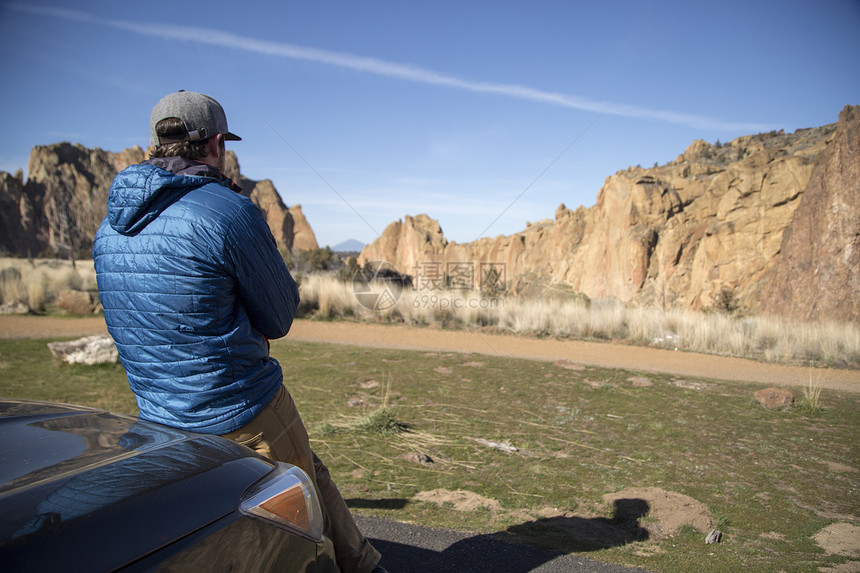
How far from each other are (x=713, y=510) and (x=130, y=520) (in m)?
3.47

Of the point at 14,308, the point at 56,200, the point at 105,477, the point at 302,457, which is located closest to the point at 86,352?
the point at 302,457

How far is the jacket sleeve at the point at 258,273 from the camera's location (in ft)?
6.19

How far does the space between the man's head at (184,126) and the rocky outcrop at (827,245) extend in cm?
1485

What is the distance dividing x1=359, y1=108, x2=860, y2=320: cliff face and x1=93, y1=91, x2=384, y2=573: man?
48.3ft

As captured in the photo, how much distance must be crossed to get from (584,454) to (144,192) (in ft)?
12.5

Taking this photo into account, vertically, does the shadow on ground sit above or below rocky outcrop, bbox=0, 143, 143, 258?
below

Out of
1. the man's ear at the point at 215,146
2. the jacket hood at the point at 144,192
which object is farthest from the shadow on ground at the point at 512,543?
the man's ear at the point at 215,146

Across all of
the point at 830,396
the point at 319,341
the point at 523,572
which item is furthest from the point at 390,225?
the point at 523,572

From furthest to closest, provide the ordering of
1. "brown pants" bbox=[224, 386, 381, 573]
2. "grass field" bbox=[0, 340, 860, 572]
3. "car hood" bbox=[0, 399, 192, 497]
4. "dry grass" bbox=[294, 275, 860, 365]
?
1. "dry grass" bbox=[294, 275, 860, 365]
2. "grass field" bbox=[0, 340, 860, 572]
3. "brown pants" bbox=[224, 386, 381, 573]
4. "car hood" bbox=[0, 399, 192, 497]

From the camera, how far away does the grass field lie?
310 centimetres

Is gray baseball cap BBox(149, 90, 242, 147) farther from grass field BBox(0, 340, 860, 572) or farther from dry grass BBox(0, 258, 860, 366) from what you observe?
dry grass BBox(0, 258, 860, 366)

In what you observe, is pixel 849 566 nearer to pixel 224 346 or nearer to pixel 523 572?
pixel 523 572

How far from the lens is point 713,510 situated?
3.33 m

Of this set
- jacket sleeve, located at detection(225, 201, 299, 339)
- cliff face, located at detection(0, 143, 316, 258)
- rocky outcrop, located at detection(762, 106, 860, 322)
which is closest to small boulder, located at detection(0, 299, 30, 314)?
jacket sleeve, located at detection(225, 201, 299, 339)
